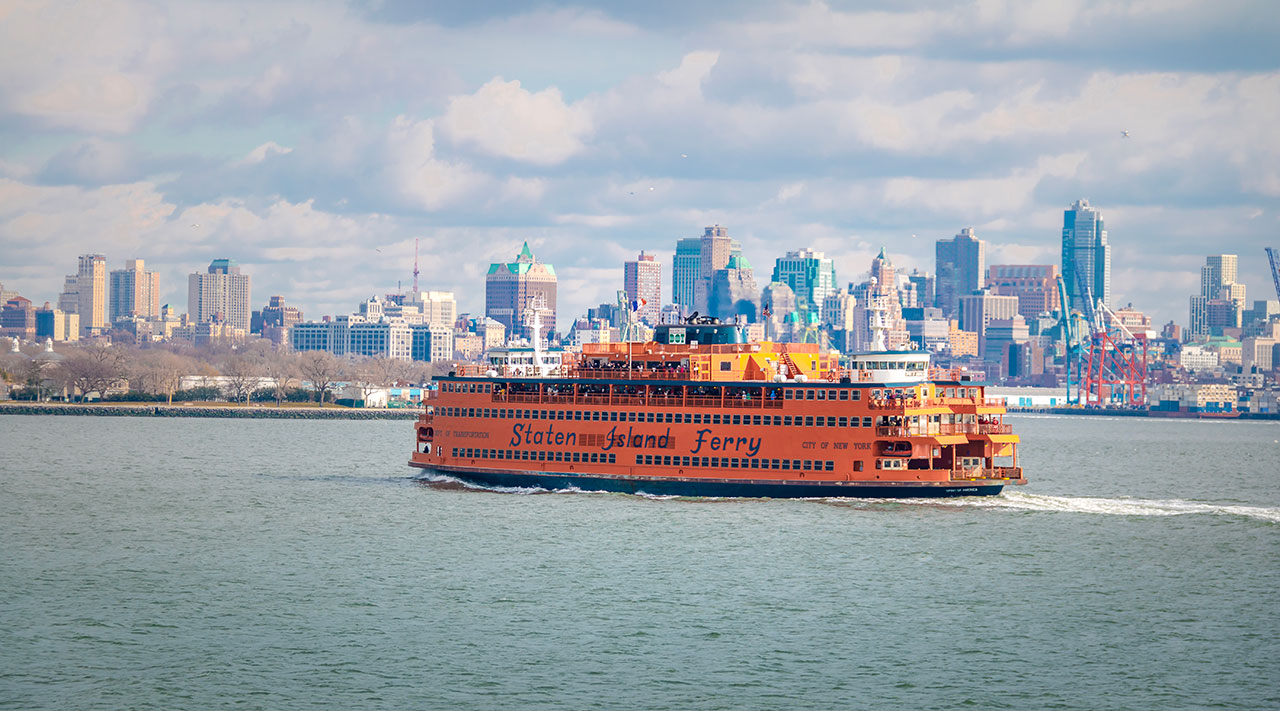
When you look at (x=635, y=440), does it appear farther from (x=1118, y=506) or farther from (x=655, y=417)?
(x=1118, y=506)

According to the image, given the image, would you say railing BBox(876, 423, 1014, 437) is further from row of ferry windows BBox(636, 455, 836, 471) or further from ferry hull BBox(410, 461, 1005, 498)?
row of ferry windows BBox(636, 455, 836, 471)

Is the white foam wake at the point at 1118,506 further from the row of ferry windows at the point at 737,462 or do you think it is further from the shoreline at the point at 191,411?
the shoreline at the point at 191,411

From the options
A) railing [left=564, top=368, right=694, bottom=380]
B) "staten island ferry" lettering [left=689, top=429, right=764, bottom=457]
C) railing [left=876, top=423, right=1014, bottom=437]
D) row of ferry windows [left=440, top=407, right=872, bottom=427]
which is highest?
railing [left=564, top=368, right=694, bottom=380]

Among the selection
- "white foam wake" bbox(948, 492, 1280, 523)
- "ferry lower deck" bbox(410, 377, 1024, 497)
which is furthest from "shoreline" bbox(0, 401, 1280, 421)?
"white foam wake" bbox(948, 492, 1280, 523)

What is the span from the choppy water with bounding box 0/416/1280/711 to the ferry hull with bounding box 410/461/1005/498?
2.53 ft

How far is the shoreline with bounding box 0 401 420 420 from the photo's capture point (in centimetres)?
16425

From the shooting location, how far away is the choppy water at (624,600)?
110 feet

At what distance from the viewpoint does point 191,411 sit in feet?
541

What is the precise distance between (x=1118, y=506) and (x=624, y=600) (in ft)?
101

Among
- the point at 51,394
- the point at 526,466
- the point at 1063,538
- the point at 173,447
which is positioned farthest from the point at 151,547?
the point at 51,394

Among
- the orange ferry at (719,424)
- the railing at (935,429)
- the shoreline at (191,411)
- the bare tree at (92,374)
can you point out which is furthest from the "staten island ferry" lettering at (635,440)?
the bare tree at (92,374)

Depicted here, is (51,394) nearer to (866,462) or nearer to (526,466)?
(526,466)

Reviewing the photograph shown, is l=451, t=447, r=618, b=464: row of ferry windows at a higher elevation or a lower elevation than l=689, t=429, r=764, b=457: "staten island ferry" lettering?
lower

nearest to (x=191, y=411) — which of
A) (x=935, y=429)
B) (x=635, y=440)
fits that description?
(x=635, y=440)
